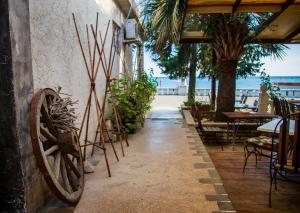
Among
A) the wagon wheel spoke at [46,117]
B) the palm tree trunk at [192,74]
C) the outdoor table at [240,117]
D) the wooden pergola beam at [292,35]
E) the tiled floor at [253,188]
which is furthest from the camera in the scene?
the palm tree trunk at [192,74]

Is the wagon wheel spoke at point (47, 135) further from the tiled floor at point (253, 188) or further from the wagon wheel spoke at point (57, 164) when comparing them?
the tiled floor at point (253, 188)

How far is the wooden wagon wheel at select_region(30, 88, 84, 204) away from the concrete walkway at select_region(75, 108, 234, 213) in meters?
0.19

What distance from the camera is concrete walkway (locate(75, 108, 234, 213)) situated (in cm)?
229

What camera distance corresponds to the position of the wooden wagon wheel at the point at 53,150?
73.9 inches

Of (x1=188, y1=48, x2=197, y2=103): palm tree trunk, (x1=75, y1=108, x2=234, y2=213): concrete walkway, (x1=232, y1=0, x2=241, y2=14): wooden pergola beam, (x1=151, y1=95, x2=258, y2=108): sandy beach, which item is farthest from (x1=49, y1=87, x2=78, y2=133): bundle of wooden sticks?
(x1=151, y1=95, x2=258, y2=108): sandy beach

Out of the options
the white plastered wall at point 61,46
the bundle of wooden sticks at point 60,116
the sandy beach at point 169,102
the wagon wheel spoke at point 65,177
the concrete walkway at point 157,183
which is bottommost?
the concrete walkway at point 157,183

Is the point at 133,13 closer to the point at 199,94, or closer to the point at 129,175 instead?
the point at 129,175

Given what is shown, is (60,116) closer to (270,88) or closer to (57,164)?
(57,164)

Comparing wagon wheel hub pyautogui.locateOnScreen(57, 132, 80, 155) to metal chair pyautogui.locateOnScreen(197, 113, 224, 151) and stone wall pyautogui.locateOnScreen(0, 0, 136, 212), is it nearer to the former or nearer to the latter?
stone wall pyautogui.locateOnScreen(0, 0, 136, 212)

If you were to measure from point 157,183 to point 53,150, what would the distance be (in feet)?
3.72

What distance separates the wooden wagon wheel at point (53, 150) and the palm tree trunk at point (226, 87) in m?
5.03

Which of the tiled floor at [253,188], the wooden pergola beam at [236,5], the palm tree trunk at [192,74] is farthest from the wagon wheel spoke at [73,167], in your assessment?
the palm tree trunk at [192,74]

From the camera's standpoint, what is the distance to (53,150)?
82.8 inches

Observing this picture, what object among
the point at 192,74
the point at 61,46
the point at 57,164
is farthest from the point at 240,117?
the point at 192,74
